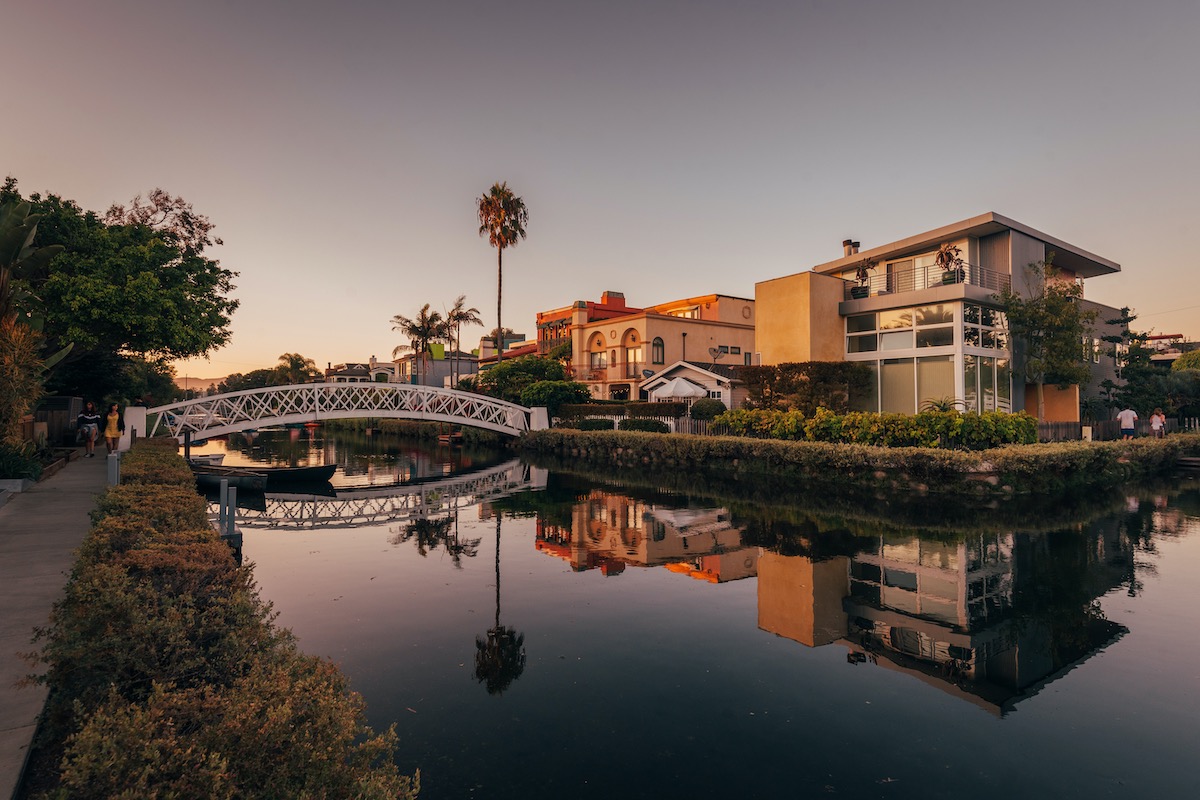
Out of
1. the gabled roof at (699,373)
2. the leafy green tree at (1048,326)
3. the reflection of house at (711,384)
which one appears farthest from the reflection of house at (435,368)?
the leafy green tree at (1048,326)

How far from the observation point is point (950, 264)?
86.7 ft

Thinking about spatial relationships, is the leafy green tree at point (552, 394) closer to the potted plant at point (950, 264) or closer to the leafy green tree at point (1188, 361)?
the potted plant at point (950, 264)

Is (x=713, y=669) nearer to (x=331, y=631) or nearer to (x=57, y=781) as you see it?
(x=331, y=631)

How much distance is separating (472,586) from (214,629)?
669 centimetres

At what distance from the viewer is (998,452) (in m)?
19.2

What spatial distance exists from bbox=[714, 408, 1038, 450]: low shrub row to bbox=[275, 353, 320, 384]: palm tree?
319 ft

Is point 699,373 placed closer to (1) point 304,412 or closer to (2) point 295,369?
(1) point 304,412

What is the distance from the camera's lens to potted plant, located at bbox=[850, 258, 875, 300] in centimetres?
3033

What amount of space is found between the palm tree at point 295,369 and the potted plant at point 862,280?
314 feet

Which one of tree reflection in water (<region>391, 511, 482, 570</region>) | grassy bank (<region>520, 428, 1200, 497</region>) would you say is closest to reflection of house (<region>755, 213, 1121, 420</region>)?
grassy bank (<region>520, 428, 1200, 497</region>)

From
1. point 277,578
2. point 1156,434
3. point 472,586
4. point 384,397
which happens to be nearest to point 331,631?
point 472,586

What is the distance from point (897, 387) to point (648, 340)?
21.9 metres

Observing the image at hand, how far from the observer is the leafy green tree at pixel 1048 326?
26.1 m

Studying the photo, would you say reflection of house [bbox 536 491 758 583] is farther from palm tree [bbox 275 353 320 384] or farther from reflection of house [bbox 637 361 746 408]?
palm tree [bbox 275 353 320 384]
